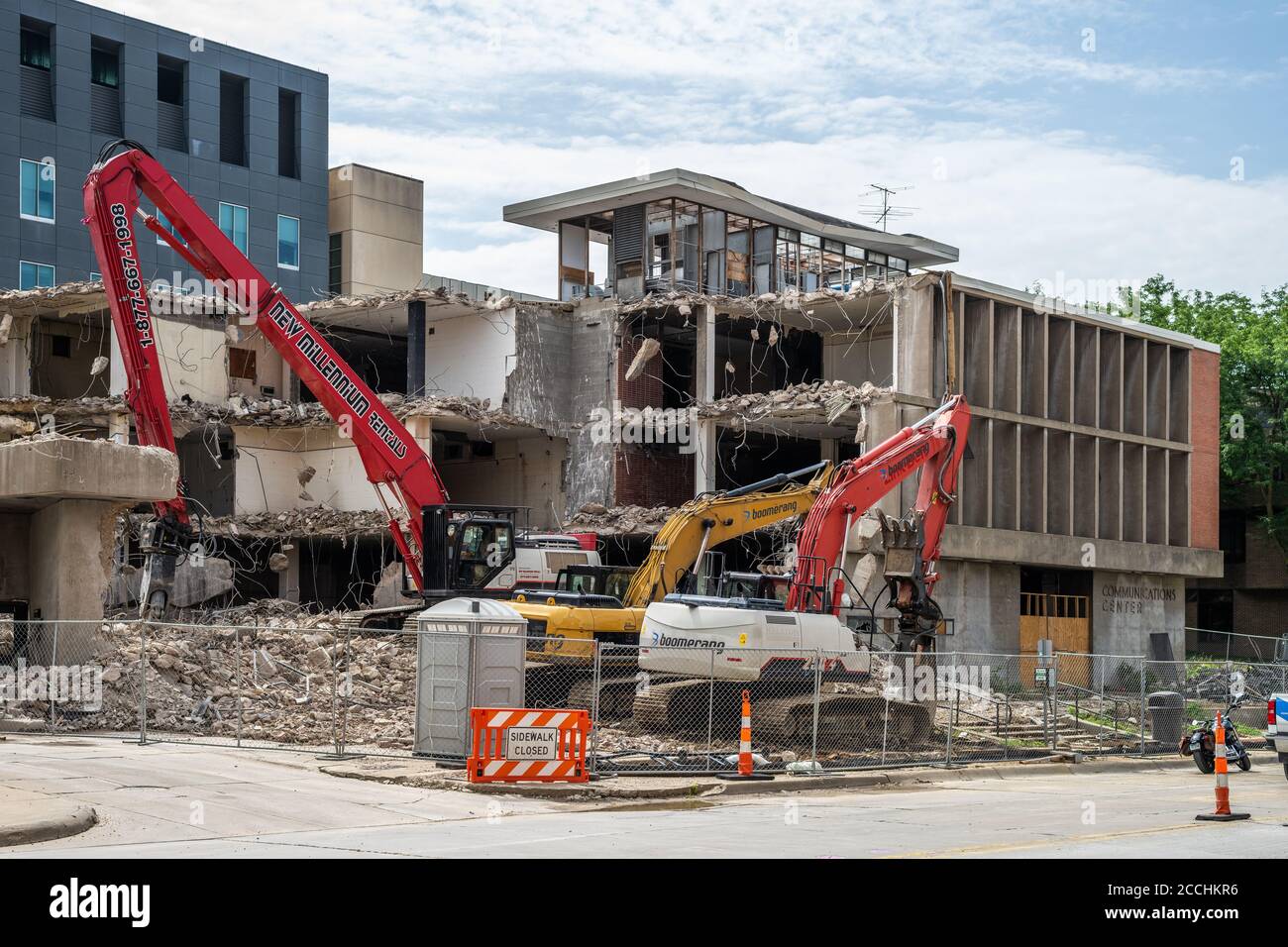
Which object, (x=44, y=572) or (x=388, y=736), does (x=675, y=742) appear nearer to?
(x=388, y=736)

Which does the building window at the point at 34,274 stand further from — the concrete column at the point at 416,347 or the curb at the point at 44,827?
the curb at the point at 44,827

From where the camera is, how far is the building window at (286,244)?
70062 mm

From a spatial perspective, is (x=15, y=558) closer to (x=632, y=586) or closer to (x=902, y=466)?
(x=632, y=586)

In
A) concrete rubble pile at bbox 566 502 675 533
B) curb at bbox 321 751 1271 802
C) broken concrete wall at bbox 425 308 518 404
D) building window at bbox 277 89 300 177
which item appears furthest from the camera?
building window at bbox 277 89 300 177

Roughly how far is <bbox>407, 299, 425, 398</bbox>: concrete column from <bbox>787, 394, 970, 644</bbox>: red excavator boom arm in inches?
757

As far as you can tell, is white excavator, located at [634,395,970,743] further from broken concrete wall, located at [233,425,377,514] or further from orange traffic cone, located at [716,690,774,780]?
broken concrete wall, located at [233,425,377,514]

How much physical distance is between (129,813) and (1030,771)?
15240 mm

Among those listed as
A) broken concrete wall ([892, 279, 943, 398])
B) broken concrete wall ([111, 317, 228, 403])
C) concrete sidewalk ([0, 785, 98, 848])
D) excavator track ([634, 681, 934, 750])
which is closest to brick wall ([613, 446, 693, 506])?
broken concrete wall ([892, 279, 943, 398])

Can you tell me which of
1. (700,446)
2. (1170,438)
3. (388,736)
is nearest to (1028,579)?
(1170,438)

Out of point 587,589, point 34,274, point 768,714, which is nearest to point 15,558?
point 587,589

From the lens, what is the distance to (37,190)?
6259 centimetres

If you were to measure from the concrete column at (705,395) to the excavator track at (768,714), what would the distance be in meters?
17.8

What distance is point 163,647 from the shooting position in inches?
1093

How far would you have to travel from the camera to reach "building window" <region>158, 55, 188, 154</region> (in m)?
66.9
